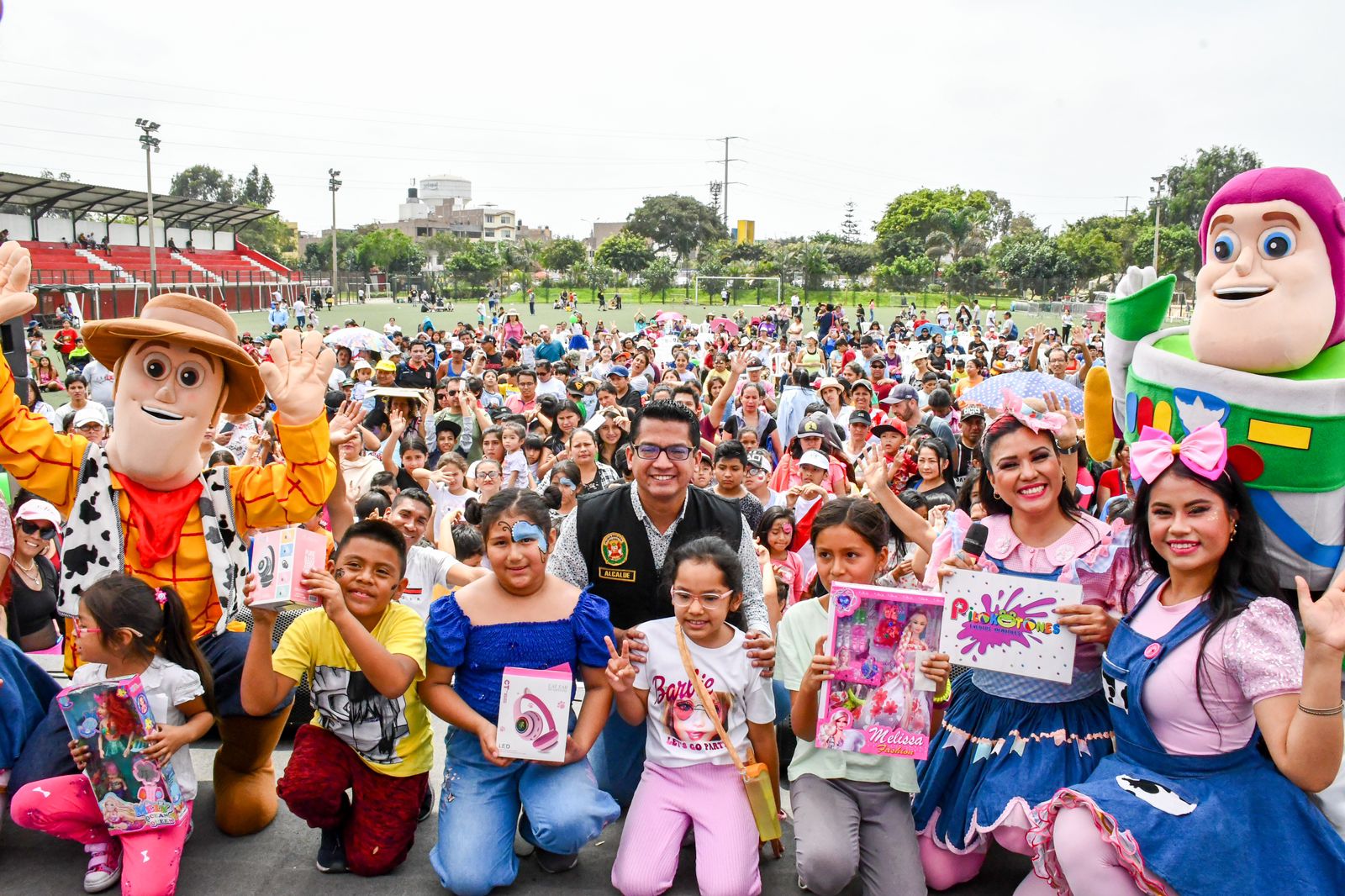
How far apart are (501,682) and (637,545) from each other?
30.9 inches

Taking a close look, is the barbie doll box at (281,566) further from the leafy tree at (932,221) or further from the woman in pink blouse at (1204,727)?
the leafy tree at (932,221)

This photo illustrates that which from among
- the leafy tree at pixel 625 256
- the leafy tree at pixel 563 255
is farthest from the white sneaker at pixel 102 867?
the leafy tree at pixel 563 255

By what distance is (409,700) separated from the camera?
3.63 meters

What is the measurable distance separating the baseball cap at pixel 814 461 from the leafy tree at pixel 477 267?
146ft

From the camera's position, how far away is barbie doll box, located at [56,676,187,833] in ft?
10.8

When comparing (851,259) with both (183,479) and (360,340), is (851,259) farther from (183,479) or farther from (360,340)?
(183,479)

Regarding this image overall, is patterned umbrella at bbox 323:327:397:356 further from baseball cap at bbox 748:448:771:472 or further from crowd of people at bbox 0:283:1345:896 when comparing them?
crowd of people at bbox 0:283:1345:896

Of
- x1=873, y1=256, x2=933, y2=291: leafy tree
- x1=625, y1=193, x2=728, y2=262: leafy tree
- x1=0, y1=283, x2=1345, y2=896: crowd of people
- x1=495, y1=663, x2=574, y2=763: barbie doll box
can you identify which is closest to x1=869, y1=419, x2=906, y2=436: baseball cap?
x1=0, y1=283, x2=1345, y2=896: crowd of people

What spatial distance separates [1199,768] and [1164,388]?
1.37 meters

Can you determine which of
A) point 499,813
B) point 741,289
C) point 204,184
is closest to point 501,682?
point 499,813

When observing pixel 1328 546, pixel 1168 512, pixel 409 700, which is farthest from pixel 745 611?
pixel 1328 546

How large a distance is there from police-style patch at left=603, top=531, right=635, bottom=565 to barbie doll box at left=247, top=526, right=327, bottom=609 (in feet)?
4.14

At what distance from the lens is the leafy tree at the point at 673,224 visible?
2469 inches

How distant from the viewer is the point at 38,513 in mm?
4836
